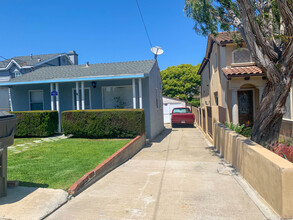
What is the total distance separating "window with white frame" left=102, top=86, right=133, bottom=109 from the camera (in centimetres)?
1237

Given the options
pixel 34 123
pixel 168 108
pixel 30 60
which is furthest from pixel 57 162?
pixel 30 60

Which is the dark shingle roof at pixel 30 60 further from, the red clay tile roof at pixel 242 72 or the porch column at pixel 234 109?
the porch column at pixel 234 109

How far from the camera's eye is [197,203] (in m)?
4.01

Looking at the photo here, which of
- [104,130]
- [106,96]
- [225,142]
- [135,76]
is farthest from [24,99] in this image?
[225,142]

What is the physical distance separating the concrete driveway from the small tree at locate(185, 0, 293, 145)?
1.85 metres

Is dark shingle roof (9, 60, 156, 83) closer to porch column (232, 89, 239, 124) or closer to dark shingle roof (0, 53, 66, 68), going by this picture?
porch column (232, 89, 239, 124)

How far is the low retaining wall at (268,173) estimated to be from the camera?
3.29m

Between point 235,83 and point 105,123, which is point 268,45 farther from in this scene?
point 105,123

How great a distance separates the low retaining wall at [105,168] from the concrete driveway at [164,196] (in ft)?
0.49

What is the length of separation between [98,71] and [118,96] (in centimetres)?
179

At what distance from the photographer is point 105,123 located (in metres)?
10.2

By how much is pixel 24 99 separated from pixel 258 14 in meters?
12.3

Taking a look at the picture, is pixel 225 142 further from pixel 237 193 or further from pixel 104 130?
pixel 104 130

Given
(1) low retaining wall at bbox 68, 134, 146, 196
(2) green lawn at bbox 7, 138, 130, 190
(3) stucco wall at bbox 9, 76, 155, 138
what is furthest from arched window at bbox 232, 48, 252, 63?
(2) green lawn at bbox 7, 138, 130, 190
